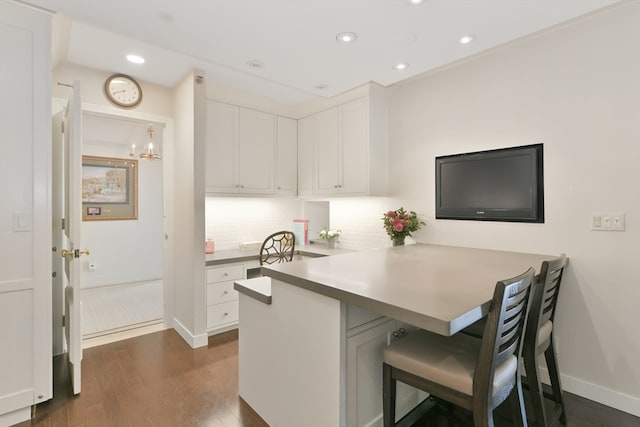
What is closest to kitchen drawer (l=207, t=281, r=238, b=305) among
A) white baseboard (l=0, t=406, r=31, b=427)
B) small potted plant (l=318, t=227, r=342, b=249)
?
small potted plant (l=318, t=227, r=342, b=249)

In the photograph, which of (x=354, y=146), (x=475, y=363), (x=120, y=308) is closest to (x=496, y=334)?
(x=475, y=363)

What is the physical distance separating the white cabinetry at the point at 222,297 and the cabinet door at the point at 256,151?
909 millimetres

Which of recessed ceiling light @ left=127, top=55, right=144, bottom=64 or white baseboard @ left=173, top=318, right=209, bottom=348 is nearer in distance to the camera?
recessed ceiling light @ left=127, top=55, right=144, bottom=64

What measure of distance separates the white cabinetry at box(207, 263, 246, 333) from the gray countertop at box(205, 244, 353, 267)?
0.07 metres

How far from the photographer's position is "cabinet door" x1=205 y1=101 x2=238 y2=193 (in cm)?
329

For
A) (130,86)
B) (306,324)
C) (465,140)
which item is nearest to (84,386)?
A: (306,324)

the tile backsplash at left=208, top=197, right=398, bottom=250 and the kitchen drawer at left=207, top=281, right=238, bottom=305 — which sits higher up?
the tile backsplash at left=208, top=197, right=398, bottom=250

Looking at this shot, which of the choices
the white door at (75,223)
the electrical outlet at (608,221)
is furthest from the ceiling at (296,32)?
the electrical outlet at (608,221)

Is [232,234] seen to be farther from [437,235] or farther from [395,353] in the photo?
[395,353]

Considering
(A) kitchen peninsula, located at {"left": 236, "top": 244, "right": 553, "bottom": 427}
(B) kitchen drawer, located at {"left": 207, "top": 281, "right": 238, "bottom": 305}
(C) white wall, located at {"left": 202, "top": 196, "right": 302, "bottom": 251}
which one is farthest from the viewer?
(C) white wall, located at {"left": 202, "top": 196, "right": 302, "bottom": 251}

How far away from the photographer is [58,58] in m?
2.72

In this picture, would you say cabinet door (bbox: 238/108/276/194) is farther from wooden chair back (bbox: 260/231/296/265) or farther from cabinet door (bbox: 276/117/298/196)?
wooden chair back (bbox: 260/231/296/265)

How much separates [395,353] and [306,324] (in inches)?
17.9

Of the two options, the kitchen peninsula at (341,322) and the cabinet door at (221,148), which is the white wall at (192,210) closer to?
the cabinet door at (221,148)
